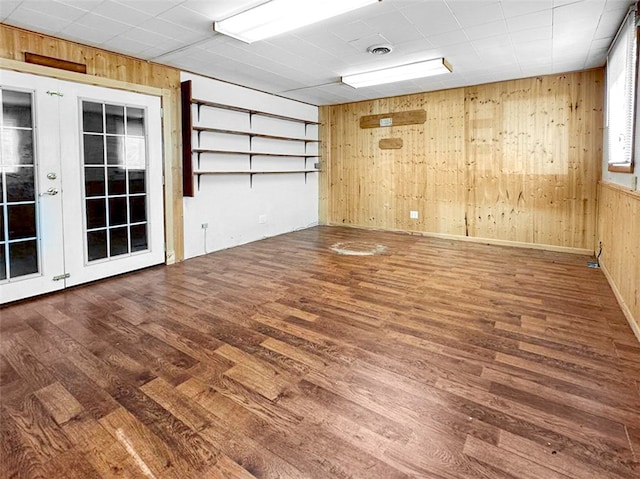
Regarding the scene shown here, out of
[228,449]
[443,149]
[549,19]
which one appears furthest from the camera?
[443,149]

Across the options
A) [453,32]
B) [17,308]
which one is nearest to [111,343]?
[17,308]

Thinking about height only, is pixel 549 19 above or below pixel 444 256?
above

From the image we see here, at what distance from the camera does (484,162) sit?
6.04 m

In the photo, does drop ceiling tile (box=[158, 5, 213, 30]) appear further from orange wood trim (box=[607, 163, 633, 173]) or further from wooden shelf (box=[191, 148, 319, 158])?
orange wood trim (box=[607, 163, 633, 173])

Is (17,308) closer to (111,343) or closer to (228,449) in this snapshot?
(111,343)

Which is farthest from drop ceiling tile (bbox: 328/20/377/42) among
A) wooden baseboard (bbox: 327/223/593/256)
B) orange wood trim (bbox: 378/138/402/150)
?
wooden baseboard (bbox: 327/223/593/256)

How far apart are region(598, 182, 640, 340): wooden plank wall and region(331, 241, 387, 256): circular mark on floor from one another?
8.71 feet

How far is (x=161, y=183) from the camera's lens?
468cm

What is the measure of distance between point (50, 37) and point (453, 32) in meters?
3.96

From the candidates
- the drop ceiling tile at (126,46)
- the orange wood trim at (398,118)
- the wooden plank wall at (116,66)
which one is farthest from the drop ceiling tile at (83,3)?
the orange wood trim at (398,118)

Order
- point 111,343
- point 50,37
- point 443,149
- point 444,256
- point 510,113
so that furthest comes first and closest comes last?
point 443,149
point 510,113
point 444,256
point 50,37
point 111,343

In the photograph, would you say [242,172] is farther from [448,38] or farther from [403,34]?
[448,38]

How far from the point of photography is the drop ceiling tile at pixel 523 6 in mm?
3090

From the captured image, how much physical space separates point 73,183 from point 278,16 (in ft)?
8.57
